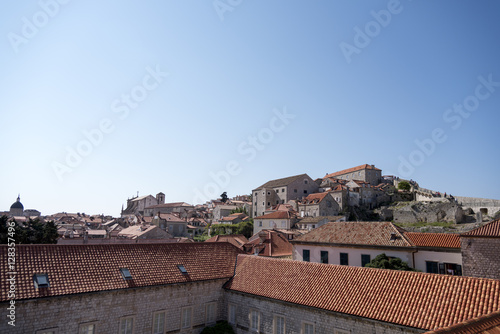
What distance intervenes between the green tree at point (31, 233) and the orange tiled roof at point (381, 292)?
89.3 ft

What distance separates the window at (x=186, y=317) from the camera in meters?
18.6

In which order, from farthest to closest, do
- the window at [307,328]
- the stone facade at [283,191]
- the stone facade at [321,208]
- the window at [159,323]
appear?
1. the stone facade at [283,191]
2. the stone facade at [321,208]
3. the window at [159,323]
4. the window at [307,328]

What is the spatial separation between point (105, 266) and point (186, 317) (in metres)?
5.67

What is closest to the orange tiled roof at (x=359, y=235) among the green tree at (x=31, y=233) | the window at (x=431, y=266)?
the window at (x=431, y=266)

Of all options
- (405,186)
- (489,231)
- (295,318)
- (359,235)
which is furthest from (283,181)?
(295,318)

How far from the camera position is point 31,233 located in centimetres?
3606

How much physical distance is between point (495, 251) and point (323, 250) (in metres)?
12.6

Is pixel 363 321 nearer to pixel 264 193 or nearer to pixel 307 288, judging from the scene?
pixel 307 288

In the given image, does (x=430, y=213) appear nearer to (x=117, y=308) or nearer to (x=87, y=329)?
(x=117, y=308)

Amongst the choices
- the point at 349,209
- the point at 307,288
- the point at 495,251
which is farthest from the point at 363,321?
the point at 349,209

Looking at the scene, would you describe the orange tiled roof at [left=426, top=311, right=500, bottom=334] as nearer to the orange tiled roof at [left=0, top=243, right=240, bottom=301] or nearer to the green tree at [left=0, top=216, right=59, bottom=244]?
the orange tiled roof at [left=0, top=243, right=240, bottom=301]

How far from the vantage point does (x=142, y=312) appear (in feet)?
56.4

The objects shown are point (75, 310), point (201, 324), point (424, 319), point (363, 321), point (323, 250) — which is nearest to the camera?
point (424, 319)

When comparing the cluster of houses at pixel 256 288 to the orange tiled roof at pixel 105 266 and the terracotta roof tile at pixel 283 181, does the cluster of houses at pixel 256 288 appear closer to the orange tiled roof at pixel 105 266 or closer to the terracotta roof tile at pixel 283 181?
the orange tiled roof at pixel 105 266
